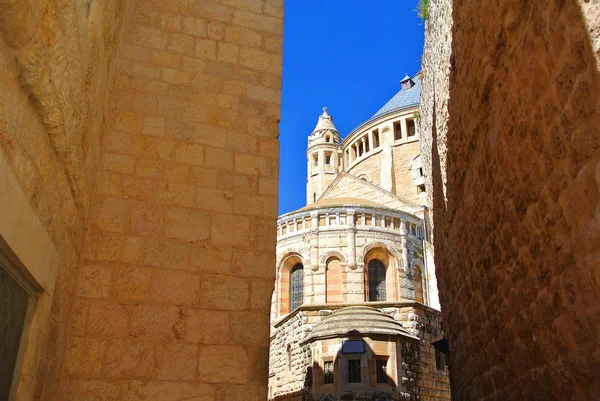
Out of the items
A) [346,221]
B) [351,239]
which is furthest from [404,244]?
[346,221]

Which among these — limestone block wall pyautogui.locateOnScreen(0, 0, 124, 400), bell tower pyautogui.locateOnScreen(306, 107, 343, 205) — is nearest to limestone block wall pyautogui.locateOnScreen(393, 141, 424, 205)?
bell tower pyautogui.locateOnScreen(306, 107, 343, 205)

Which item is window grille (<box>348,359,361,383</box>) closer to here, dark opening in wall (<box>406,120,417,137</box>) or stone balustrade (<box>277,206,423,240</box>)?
stone balustrade (<box>277,206,423,240</box>)

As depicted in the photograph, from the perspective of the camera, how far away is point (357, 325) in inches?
595

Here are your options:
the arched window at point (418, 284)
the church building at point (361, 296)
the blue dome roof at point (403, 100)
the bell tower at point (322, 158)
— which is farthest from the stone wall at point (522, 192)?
the bell tower at point (322, 158)

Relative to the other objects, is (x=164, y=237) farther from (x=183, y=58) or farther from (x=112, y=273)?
(x=183, y=58)

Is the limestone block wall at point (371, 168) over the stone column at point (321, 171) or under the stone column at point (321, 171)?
under

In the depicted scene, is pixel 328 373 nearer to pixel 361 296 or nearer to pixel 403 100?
pixel 361 296

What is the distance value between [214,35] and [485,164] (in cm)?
296

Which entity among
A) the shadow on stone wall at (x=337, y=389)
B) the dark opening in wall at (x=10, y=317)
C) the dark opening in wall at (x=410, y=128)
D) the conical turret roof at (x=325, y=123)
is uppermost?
the conical turret roof at (x=325, y=123)

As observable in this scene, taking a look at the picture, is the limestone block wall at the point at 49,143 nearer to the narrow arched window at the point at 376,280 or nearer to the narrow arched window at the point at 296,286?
the narrow arched window at the point at 296,286

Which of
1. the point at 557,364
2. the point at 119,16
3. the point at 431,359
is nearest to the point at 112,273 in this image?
the point at 119,16

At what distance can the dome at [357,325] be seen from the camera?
14.9 meters

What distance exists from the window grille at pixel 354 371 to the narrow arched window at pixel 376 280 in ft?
18.3

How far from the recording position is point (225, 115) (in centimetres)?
518
